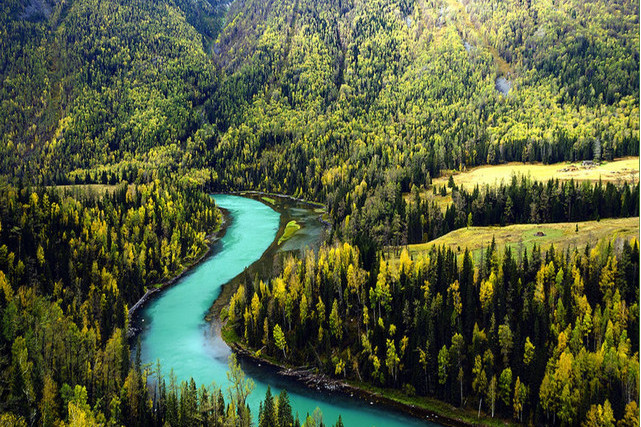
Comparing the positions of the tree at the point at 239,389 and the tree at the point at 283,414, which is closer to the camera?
the tree at the point at 283,414

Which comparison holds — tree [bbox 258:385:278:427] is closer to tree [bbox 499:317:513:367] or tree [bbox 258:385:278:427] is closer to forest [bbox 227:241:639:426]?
forest [bbox 227:241:639:426]

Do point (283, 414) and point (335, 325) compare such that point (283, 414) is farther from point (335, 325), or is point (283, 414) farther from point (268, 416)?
point (335, 325)

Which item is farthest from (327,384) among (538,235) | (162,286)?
(538,235)

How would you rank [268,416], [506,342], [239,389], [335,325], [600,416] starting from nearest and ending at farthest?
[268,416] → [600,416] → [239,389] → [506,342] → [335,325]

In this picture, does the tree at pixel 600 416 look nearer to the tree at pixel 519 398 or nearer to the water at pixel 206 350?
the tree at pixel 519 398

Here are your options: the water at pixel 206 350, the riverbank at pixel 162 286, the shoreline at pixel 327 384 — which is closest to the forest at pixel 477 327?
the shoreline at pixel 327 384
